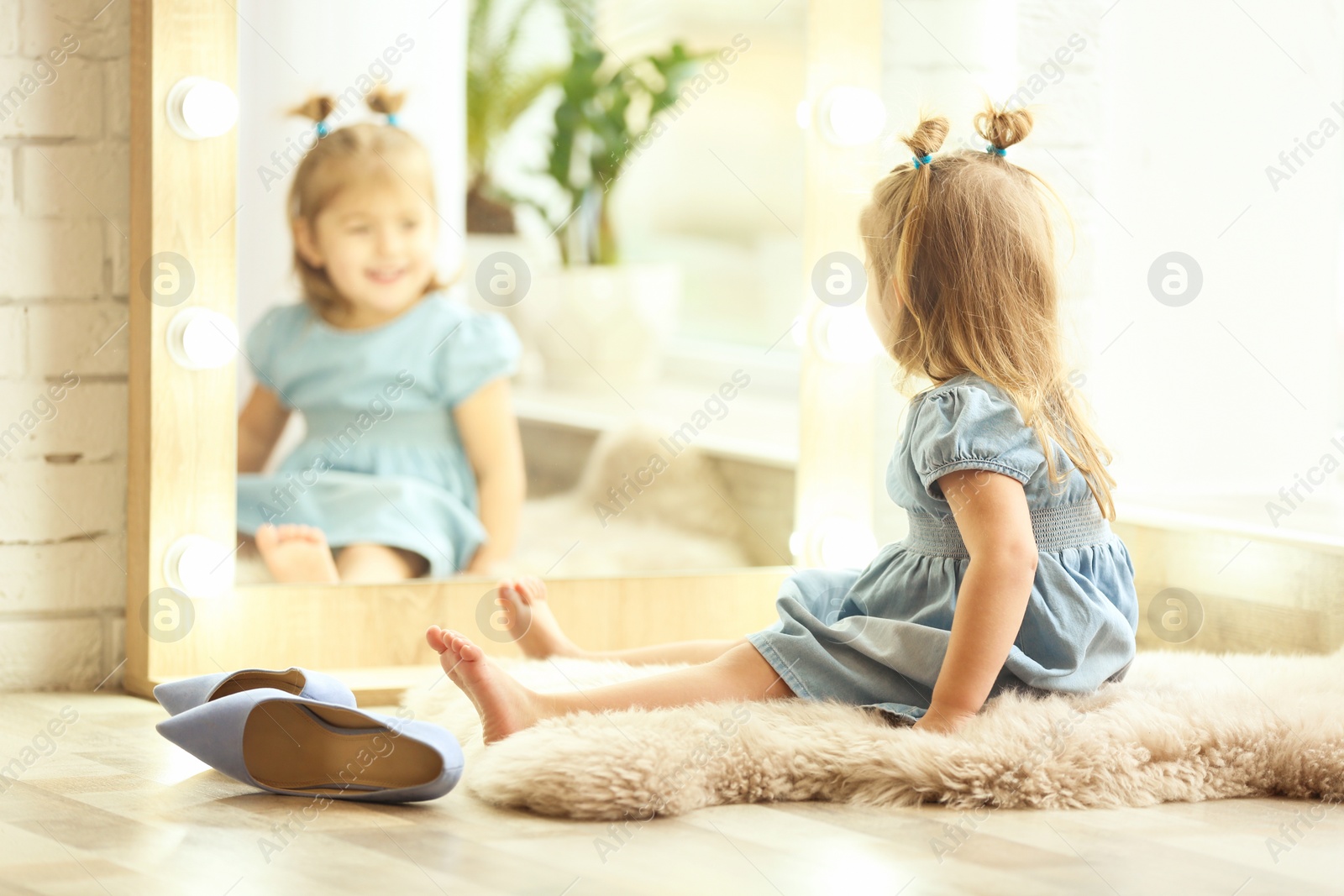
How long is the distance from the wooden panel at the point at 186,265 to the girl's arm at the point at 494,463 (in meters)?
0.27

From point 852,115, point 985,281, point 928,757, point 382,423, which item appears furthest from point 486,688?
point 852,115

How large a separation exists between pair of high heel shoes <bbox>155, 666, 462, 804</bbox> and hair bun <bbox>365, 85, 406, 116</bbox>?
2.32 feet

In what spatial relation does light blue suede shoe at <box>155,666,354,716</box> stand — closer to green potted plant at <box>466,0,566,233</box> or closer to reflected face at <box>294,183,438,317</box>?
reflected face at <box>294,183,438,317</box>

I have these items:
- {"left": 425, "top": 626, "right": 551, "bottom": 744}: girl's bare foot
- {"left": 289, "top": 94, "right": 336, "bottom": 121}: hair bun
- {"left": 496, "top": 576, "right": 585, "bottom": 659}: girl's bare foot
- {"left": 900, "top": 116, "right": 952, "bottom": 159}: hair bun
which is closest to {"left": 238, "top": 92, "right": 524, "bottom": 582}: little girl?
{"left": 289, "top": 94, "right": 336, "bottom": 121}: hair bun

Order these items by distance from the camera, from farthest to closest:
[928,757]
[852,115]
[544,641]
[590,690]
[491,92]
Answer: [852,115] < [491,92] < [544,641] < [590,690] < [928,757]

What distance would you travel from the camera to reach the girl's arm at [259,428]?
1.62 meters

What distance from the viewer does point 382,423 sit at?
1.66m

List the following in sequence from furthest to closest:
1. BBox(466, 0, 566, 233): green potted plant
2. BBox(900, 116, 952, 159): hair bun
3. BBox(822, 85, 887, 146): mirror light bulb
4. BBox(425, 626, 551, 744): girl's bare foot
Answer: BBox(822, 85, 887, 146): mirror light bulb → BBox(466, 0, 566, 233): green potted plant → BBox(900, 116, 952, 159): hair bun → BBox(425, 626, 551, 744): girl's bare foot

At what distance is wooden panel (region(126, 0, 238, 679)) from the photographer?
1562 mm

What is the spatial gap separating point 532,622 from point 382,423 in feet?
0.97

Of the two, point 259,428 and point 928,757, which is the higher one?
point 259,428

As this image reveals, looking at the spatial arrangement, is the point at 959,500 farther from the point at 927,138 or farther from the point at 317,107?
the point at 317,107

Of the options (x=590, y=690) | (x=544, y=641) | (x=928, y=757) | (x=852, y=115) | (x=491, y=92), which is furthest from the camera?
(x=852, y=115)

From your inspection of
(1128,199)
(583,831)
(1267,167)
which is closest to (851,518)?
(1128,199)
